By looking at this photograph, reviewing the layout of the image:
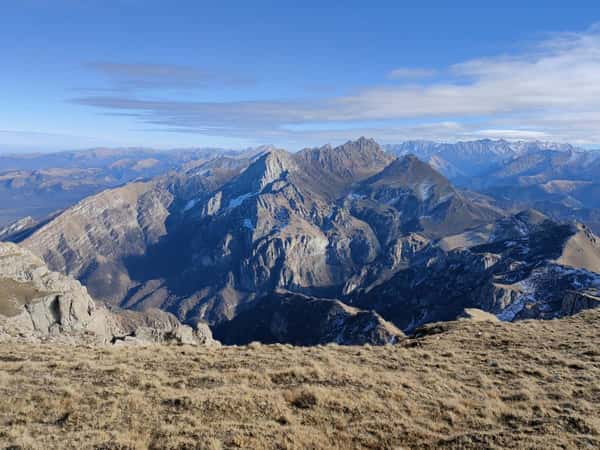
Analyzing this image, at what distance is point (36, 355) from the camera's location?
31.5 metres

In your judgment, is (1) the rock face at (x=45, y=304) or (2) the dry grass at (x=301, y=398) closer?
(2) the dry grass at (x=301, y=398)

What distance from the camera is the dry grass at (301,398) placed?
16.9m

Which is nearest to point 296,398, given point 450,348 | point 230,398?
point 230,398

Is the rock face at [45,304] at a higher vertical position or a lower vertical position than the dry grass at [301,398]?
lower

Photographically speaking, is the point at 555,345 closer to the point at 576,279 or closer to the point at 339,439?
the point at 339,439

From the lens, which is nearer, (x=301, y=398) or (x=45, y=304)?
(x=301, y=398)

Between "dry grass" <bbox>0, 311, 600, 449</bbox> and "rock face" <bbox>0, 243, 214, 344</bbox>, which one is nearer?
"dry grass" <bbox>0, 311, 600, 449</bbox>

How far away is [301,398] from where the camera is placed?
21078 millimetres

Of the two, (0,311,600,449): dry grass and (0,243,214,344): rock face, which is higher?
(0,311,600,449): dry grass

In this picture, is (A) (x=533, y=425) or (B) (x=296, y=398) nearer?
(A) (x=533, y=425)

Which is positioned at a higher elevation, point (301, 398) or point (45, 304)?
point (301, 398)

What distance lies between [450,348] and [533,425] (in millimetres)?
15798

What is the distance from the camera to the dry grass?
666 inches

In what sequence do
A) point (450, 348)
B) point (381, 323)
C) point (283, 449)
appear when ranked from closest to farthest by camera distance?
point (283, 449) → point (450, 348) → point (381, 323)
